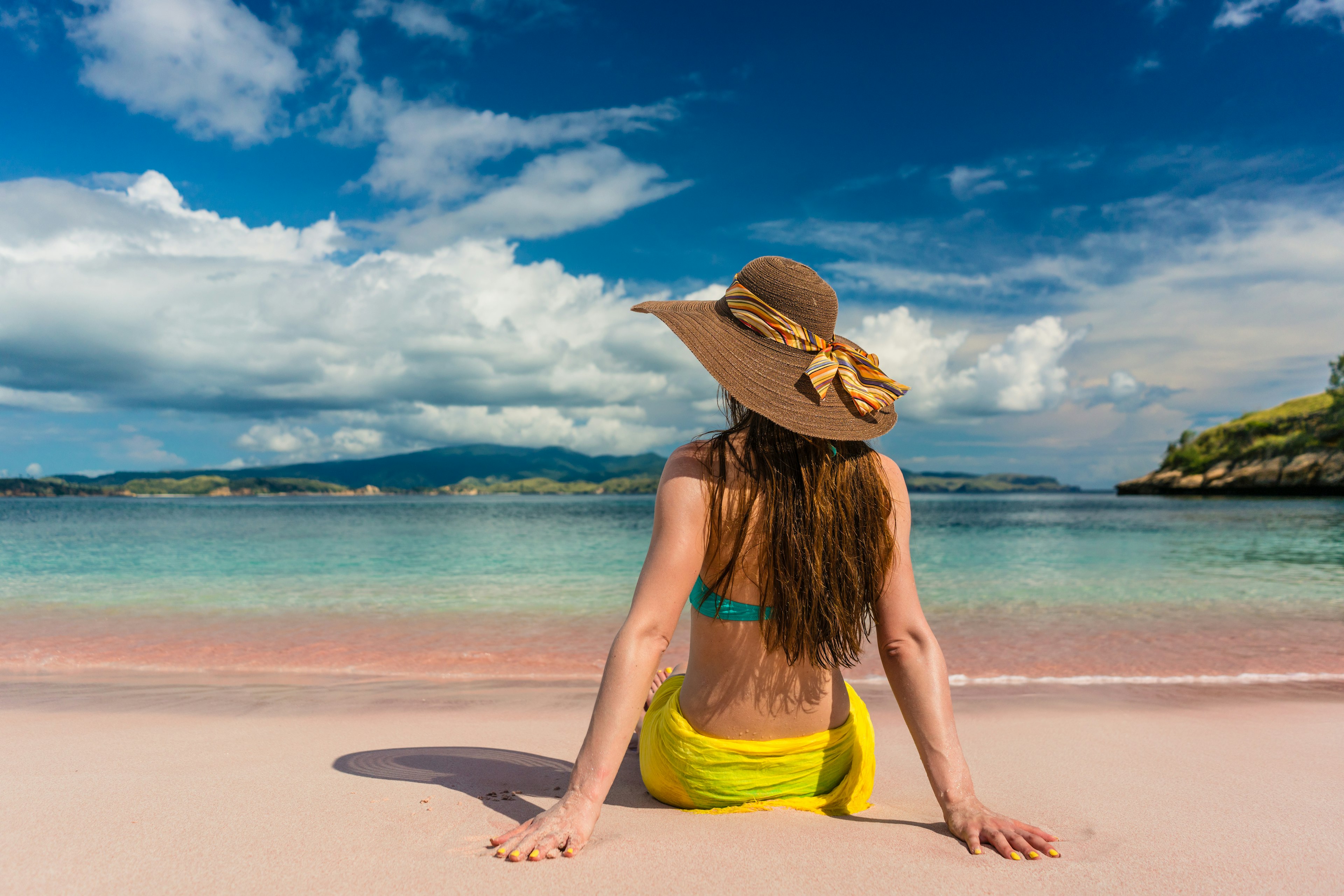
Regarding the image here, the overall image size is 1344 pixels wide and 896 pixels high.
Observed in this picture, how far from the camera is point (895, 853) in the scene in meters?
2.32

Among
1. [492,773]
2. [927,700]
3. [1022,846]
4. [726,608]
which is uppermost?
[726,608]

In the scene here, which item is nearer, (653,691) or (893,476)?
(893,476)

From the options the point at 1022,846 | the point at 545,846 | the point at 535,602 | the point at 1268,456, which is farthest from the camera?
the point at 1268,456

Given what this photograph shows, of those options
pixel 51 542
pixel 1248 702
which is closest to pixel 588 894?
pixel 1248 702

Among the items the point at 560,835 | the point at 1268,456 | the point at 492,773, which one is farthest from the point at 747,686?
the point at 1268,456

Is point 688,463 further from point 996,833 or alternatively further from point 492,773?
point 492,773

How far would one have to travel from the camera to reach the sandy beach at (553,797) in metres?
2.17

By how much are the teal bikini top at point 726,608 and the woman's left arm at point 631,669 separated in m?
0.19

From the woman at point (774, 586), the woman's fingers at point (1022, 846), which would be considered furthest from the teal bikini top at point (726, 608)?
the woman's fingers at point (1022, 846)

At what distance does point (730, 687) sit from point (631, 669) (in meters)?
0.51

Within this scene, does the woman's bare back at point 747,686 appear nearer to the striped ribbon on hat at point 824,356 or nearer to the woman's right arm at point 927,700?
the woman's right arm at point 927,700

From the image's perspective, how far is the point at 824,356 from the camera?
2252 mm

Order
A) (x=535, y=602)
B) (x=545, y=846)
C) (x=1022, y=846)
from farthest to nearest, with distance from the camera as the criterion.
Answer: (x=535, y=602)
(x=1022, y=846)
(x=545, y=846)

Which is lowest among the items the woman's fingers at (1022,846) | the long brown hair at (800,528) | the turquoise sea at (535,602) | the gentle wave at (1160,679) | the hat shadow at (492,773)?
the turquoise sea at (535,602)
